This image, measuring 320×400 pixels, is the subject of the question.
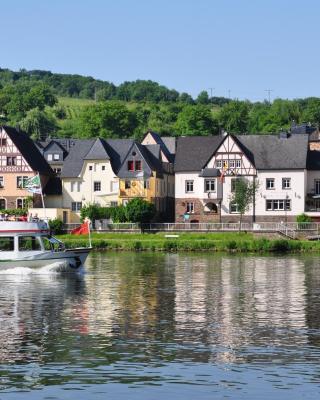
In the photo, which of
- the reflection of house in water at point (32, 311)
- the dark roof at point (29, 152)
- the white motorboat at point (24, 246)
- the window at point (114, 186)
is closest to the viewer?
the reflection of house in water at point (32, 311)

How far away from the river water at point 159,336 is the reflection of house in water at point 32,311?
47 mm

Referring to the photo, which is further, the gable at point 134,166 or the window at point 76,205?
the window at point 76,205

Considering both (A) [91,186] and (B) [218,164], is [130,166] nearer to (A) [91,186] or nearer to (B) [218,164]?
(A) [91,186]

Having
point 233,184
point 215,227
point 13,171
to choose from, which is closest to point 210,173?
point 233,184

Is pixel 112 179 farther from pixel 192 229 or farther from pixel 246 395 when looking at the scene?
pixel 246 395

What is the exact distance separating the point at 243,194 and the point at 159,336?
7622 centimetres

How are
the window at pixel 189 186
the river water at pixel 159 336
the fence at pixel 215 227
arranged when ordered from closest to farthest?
the river water at pixel 159 336
the fence at pixel 215 227
the window at pixel 189 186

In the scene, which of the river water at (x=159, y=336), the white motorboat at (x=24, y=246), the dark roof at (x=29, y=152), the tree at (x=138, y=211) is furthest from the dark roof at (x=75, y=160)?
the river water at (x=159, y=336)

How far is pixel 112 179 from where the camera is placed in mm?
122375

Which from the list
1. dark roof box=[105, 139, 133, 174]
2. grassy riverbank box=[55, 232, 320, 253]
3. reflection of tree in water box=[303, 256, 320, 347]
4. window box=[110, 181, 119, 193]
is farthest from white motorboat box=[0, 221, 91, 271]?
dark roof box=[105, 139, 133, 174]

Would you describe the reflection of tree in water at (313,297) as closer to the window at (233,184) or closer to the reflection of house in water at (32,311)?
the reflection of house in water at (32,311)

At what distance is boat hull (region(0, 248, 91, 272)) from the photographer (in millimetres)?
64125

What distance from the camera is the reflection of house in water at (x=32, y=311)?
1375 inches

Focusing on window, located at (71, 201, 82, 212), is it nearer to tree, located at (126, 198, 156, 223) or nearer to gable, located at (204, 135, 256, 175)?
tree, located at (126, 198, 156, 223)
